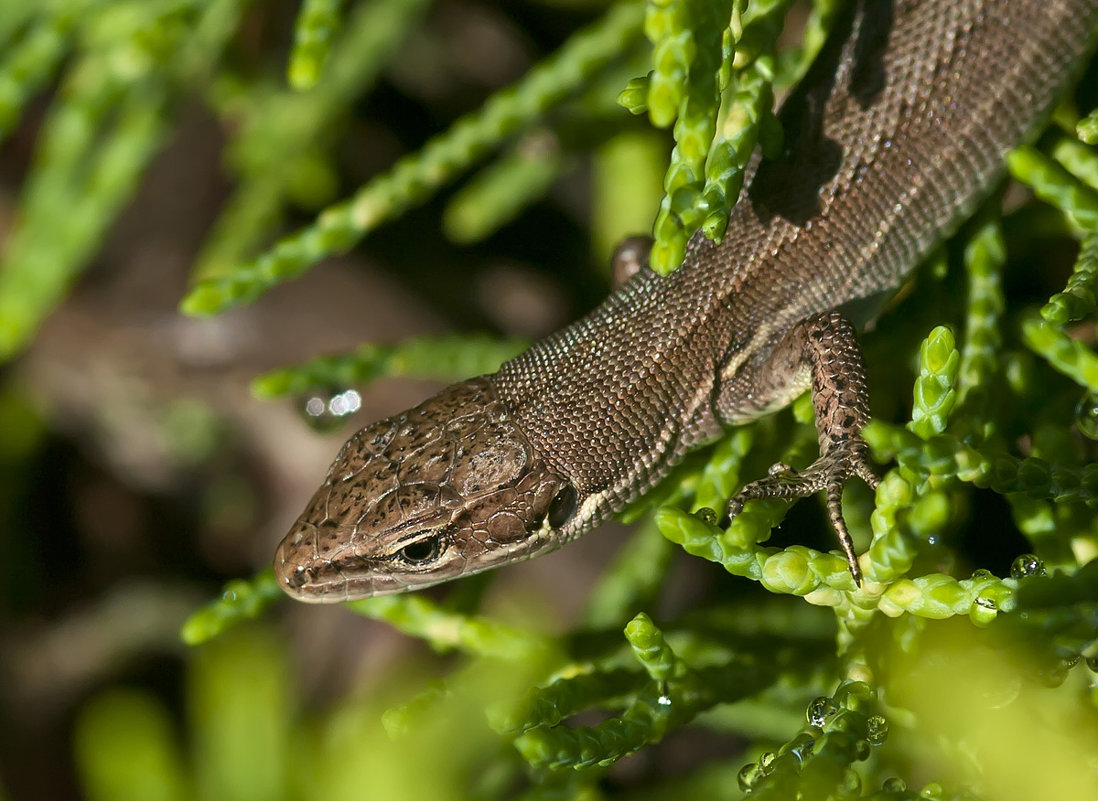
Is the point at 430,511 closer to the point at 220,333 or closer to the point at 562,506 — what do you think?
the point at 562,506

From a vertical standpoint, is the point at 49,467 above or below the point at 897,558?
below

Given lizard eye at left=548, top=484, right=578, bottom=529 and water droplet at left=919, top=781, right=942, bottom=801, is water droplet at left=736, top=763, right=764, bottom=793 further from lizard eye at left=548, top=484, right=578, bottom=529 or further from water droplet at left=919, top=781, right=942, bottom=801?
lizard eye at left=548, top=484, right=578, bottom=529

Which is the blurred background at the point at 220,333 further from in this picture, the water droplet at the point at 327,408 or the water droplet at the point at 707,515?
the water droplet at the point at 707,515

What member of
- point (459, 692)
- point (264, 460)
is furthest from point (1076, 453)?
point (264, 460)

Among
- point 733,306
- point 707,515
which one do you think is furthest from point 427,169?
point 707,515

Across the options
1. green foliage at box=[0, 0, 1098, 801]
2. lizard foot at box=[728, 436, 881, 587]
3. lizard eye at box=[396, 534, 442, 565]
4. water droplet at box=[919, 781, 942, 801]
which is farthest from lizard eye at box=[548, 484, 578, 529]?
water droplet at box=[919, 781, 942, 801]

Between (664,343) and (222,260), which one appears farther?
(222,260)

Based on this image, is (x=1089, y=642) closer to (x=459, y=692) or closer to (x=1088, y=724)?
(x=1088, y=724)

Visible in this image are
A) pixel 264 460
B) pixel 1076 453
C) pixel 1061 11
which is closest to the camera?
pixel 1076 453
